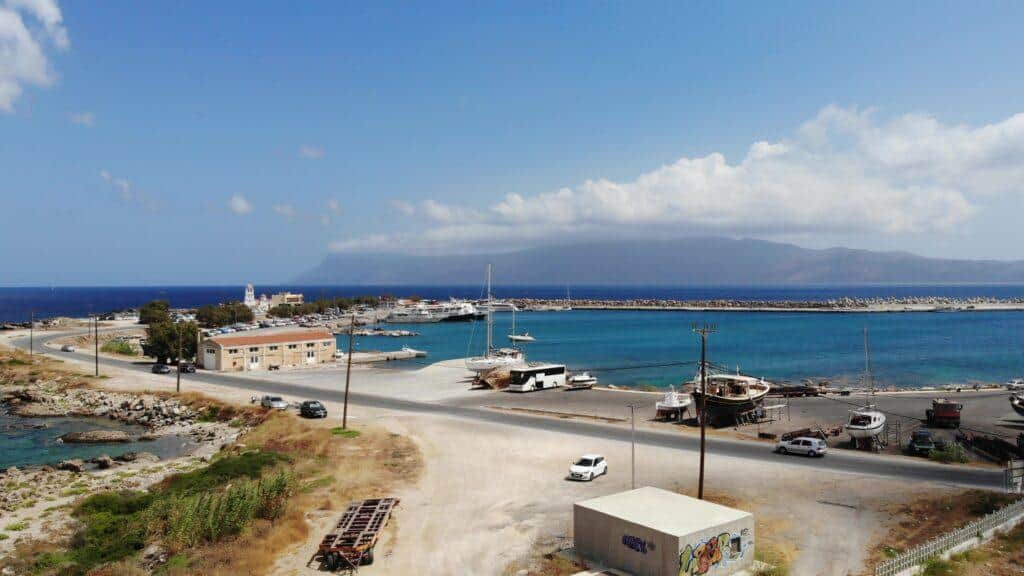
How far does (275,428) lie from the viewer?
3769 centimetres

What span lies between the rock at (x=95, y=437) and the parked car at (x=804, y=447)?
3822 centimetres

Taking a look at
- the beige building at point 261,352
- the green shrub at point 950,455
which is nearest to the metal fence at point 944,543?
the green shrub at point 950,455

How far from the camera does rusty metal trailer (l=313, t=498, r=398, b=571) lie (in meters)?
18.1

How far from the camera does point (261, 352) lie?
64.4 m

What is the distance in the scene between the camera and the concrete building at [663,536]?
52.8 feet

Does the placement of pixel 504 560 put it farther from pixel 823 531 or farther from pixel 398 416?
pixel 398 416

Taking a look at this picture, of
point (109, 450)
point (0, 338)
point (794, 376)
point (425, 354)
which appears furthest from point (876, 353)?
point (0, 338)

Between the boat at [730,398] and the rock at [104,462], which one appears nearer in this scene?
the rock at [104,462]

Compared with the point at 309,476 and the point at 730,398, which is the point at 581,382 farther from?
the point at 309,476

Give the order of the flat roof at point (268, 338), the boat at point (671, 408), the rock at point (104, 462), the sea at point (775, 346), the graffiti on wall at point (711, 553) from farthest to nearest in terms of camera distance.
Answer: the sea at point (775, 346) → the flat roof at point (268, 338) → the boat at point (671, 408) → the rock at point (104, 462) → the graffiti on wall at point (711, 553)

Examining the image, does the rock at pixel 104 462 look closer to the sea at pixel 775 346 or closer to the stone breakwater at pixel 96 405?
the stone breakwater at pixel 96 405

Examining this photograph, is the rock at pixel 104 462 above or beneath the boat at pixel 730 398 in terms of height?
beneath

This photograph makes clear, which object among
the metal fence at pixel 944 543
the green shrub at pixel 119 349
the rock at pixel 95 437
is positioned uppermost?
the metal fence at pixel 944 543

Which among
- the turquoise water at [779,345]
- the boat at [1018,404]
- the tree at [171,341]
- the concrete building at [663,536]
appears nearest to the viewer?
the concrete building at [663,536]
